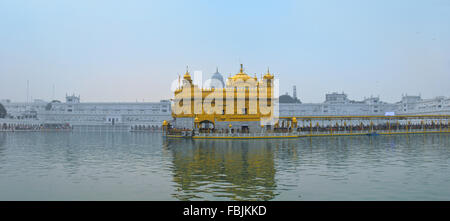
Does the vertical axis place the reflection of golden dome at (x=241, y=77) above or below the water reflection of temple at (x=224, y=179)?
above

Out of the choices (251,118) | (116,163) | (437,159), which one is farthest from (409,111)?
(116,163)

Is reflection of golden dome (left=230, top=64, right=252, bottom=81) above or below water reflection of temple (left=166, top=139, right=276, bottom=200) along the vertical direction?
above

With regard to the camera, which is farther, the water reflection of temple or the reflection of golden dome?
the reflection of golden dome

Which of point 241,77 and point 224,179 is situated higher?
point 241,77

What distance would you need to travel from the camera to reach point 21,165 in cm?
2259

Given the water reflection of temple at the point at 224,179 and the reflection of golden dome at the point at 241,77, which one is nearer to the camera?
the water reflection of temple at the point at 224,179

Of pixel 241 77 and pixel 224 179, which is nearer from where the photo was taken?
pixel 224 179

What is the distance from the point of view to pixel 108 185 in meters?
16.0
